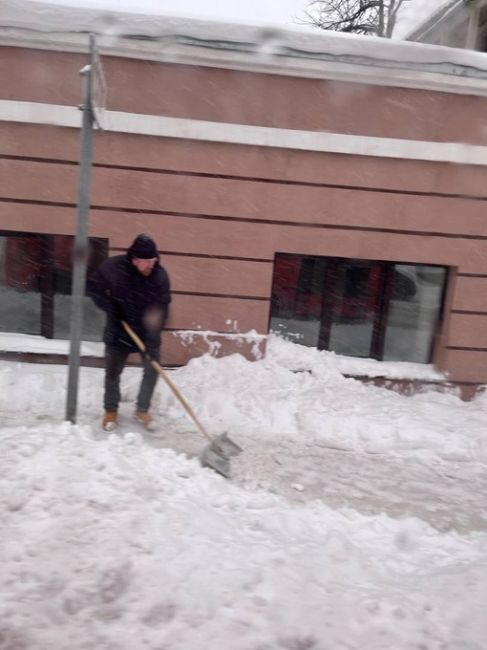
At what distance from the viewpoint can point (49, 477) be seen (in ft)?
11.4

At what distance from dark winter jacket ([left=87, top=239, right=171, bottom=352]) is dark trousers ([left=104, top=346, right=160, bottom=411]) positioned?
9 cm

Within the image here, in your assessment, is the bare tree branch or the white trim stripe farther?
the bare tree branch

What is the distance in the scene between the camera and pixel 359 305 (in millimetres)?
6625

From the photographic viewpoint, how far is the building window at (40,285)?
6.07m

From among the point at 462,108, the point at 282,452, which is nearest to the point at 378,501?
the point at 282,452

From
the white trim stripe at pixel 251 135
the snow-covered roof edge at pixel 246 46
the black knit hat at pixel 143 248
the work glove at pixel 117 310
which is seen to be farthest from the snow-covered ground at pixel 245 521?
the snow-covered roof edge at pixel 246 46

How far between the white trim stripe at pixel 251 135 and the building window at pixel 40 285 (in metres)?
1.21

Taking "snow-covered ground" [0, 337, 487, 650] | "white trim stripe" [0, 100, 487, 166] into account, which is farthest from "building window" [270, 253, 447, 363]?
"white trim stripe" [0, 100, 487, 166]

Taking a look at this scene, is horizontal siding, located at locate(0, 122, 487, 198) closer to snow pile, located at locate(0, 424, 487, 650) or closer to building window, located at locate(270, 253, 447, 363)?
building window, located at locate(270, 253, 447, 363)

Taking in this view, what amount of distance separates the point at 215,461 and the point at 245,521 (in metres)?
0.82

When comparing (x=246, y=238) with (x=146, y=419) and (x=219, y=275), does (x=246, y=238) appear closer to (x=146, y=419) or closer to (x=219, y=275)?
(x=219, y=275)

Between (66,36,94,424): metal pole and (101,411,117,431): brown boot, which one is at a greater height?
(66,36,94,424): metal pole

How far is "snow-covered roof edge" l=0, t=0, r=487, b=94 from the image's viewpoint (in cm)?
543

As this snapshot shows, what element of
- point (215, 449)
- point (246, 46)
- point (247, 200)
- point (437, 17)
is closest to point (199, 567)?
point (215, 449)
